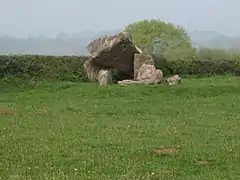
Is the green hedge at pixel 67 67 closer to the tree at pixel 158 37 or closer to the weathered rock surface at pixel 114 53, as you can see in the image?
the weathered rock surface at pixel 114 53

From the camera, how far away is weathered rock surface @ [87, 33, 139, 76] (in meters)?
31.2

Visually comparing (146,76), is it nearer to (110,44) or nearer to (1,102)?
(110,44)

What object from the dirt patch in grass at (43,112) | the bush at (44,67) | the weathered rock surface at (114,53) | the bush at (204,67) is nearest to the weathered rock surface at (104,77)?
the weathered rock surface at (114,53)

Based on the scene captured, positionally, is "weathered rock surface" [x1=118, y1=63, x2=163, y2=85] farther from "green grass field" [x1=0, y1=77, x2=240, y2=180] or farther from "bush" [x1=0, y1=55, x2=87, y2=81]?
"bush" [x1=0, y1=55, x2=87, y2=81]

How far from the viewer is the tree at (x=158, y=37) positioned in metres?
55.1

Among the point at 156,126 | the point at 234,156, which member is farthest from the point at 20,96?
the point at 234,156

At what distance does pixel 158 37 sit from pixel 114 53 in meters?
25.2

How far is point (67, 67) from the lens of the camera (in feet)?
124

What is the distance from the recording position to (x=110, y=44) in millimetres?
31094

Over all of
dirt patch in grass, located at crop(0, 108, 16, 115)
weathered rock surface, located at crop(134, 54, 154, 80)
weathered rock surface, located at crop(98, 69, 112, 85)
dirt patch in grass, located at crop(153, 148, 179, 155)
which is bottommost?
dirt patch in grass, located at crop(0, 108, 16, 115)

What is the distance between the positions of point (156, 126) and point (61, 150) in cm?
A: 518

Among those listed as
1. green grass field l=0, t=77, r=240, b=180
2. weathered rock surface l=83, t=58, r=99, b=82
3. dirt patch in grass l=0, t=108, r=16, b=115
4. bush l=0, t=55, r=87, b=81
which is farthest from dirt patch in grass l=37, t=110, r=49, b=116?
bush l=0, t=55, r=87, b=81

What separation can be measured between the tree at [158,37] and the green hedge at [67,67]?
11180 millimetres

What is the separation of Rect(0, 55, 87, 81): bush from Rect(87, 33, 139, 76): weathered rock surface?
406 cm
